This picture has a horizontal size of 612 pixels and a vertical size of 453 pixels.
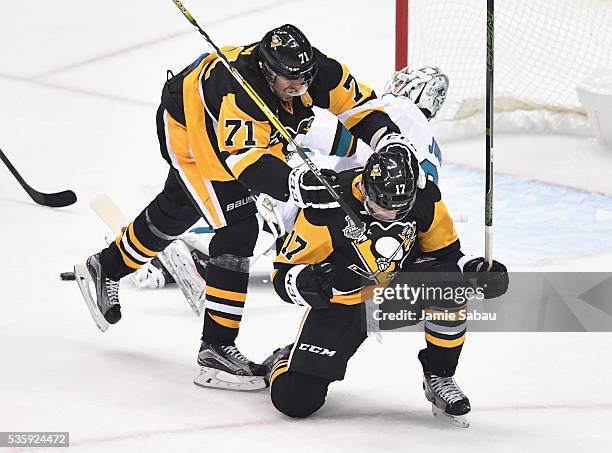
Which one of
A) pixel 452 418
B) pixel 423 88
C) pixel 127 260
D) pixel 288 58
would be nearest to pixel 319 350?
pixel 452 418

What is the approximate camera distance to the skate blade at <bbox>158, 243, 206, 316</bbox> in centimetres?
401

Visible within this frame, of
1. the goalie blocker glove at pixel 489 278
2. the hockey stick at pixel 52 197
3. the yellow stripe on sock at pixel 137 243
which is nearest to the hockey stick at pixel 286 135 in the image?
the goalie blocker glove at pixel 489 278

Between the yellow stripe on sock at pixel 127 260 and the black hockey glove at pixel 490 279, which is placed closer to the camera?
the black hockey glove at pixel 490 279

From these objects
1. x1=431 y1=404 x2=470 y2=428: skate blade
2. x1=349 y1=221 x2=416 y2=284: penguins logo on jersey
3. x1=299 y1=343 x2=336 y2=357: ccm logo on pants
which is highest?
x1=349 y1=221 x2=416 y2=284: penguins logo on jersey

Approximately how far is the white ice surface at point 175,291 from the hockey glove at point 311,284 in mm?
314

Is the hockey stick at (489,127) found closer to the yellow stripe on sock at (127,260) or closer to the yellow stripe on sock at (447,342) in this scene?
the yellow stripe on sock at (447,342)

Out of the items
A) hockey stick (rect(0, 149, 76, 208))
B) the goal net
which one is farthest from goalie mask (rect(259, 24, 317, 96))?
the goal net

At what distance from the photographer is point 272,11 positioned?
22.5 ft

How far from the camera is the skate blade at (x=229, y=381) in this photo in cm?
341

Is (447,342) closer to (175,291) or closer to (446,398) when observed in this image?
(446,398)

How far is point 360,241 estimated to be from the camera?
10.3 feet

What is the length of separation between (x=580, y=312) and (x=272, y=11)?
3.37 metres

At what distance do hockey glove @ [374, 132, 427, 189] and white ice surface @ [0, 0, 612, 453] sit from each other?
1.88 ft

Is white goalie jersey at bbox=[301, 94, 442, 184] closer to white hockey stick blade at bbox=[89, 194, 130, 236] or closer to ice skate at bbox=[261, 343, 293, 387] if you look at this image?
ice skate at bbox=[261, 343, 293, 387]
